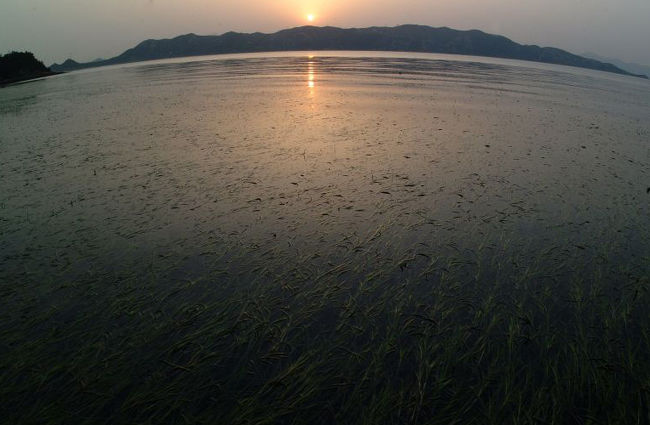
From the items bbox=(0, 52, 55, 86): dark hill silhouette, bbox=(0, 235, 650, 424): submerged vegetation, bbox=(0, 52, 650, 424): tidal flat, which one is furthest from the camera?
bbox=(0, 52, 55, 86): dark hill silhouette

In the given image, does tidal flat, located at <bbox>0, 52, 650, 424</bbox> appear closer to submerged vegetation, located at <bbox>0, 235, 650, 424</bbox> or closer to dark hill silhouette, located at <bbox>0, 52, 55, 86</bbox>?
submerged vegetation, located at <bbox>0, 235, 650, 424</bbox>

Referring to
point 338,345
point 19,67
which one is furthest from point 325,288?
point 19,67

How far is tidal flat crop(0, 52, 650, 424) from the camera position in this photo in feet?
19.7

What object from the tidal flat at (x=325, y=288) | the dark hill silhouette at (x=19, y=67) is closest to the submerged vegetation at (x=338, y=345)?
the tidal flat at (x=325, y=288)

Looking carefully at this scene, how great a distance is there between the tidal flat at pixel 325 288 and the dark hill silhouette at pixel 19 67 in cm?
10352

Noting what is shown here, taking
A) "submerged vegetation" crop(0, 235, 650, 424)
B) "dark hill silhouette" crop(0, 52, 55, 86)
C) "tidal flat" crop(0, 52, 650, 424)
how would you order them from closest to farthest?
"submerged vegetation" crop(0, 235, 650, 424) < "tidal flat" crop(0, 52, 650, 424) < "dark hill silhouette" crop(0, 52, 55, 86)

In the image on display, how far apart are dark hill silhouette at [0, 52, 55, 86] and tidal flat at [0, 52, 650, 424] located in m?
104

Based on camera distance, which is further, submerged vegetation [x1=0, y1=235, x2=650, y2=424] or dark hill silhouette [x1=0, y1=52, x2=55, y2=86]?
dark hill silhouette [x1=0, y1=52, x2=55, y2=86]

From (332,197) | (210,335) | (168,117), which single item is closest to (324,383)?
(210,335)

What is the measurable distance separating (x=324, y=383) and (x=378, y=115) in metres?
29.6

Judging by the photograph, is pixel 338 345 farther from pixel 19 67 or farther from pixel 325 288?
pixel 19 67

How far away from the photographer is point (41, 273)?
9383 millimetres

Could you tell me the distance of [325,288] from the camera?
8.84 meters

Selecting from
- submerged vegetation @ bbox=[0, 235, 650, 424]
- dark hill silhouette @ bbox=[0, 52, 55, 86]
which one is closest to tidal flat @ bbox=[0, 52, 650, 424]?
submerged vegetation @ bbox=[0, 235, 650, 424]
